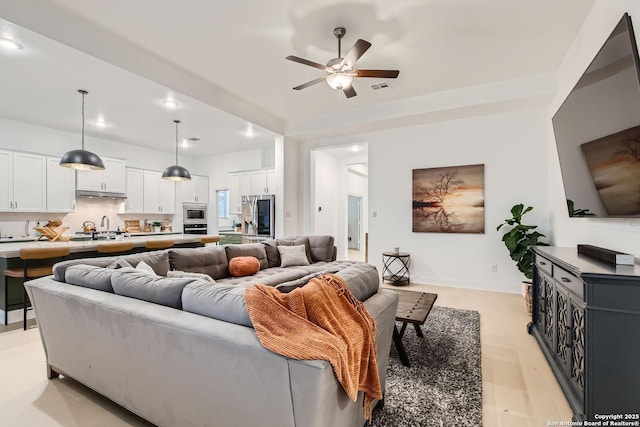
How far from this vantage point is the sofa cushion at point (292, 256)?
14.0 feet

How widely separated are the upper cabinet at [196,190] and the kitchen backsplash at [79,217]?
0.66 meters

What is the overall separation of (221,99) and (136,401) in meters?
3.91

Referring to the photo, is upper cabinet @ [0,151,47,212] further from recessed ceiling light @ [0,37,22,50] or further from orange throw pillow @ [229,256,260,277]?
orange throw pillow @ [229,256,260,277]

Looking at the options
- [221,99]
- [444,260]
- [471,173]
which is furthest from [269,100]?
[444,260]

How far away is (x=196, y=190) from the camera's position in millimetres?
7844

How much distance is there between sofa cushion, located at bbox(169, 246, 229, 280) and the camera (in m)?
3.19

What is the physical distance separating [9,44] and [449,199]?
5545 millimetres

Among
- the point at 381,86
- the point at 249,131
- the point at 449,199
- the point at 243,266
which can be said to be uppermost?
the point at 381,86

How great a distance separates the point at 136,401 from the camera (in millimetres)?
1599

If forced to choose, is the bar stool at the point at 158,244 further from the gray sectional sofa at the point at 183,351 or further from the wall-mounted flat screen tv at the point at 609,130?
the wall-mounted flat screen tv at the point at 609,130

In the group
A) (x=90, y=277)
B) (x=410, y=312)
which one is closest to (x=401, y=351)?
(x=410, y=312)

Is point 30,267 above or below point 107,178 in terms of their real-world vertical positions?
below

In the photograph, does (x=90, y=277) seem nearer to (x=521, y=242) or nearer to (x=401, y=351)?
(x=401, y=351)

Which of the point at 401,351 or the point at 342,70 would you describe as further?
the point at 342,70
